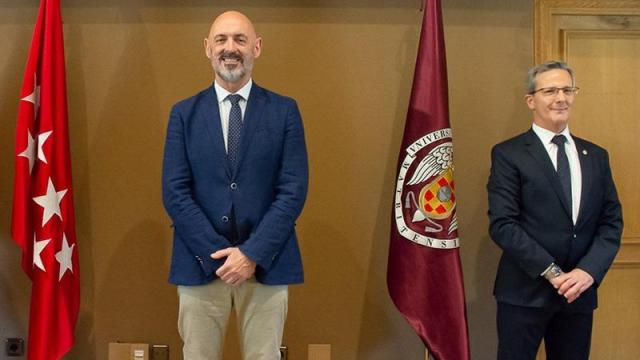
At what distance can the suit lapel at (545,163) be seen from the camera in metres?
2.78

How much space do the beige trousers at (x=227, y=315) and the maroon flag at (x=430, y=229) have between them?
2.21 ft

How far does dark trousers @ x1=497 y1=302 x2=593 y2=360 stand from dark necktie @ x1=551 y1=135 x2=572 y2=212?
0.41 m

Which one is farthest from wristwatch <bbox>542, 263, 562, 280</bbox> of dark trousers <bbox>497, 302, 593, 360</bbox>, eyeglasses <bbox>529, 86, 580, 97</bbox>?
eyeglasses <bbox>529, 86, 580, 97</bbox>

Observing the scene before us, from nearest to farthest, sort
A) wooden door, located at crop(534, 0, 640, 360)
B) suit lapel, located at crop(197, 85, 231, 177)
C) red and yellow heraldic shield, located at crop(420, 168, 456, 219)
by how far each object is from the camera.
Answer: suit lapel, located at crop(197, 85, 231, 177) → red and yellow heraldic shield, located at crop(420, 168, 456, 219) → wooden door, located at crop(534, 0, 640, 360)

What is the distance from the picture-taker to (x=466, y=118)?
3.57 m

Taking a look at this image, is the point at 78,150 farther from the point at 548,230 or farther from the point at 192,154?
the point at 548,230

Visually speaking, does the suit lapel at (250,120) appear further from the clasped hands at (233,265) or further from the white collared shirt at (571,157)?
the white collared shirt at (571,157)

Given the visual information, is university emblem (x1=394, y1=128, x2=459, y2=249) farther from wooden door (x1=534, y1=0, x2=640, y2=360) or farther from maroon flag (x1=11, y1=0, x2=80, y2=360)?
maroon flag (x1=11, y1=0, x2=80, y2=360)

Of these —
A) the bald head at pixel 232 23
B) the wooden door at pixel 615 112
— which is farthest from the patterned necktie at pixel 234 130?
the wooden door at pixel 615 112

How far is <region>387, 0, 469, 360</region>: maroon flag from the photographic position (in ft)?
10.2

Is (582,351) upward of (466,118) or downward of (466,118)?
downward

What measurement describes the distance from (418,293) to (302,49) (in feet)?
4.22

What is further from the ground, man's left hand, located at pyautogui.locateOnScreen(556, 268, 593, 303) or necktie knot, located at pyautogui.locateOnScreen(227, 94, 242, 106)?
necktie knot, located at pyautogui.locateOnScreen(227, 94, 242, 106)

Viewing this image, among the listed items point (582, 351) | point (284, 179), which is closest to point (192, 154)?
point (284, 179)
